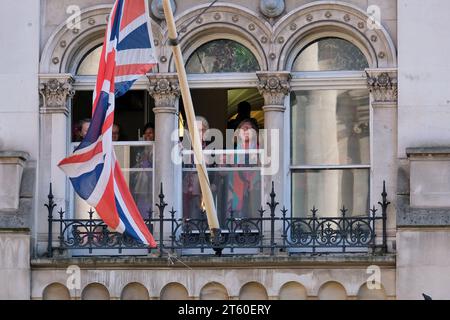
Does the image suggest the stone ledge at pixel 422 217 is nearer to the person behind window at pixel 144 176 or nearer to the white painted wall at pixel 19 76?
the person behind window at pixel 144 176

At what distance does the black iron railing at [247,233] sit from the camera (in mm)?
30953

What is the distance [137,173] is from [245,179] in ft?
5.22

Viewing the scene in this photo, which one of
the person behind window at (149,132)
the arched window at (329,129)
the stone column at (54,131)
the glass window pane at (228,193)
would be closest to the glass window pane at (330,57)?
the arched window at (329,129)

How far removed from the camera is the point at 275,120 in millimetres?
31641

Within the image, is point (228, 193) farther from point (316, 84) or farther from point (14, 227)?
point (14, 227)

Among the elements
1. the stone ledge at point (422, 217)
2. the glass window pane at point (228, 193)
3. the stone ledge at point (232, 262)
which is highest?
the glass window pane at point (228, 193)

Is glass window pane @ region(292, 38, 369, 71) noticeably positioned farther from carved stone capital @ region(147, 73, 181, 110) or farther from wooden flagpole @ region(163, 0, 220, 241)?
wooden flagpole @ region(163, 0, 220, 241)

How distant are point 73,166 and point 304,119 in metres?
4.19

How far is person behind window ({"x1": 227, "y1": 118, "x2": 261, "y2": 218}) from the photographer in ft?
105

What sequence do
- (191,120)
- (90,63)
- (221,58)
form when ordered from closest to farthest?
(191,120), (221,58), (90,63)

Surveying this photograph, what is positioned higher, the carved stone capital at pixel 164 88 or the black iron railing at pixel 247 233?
the carved stone capital at pixel 164 88

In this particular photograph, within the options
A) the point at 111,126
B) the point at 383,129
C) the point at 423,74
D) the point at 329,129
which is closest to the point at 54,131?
the point at 111,126

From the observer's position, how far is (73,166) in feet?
96.1

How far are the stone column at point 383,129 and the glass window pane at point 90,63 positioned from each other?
4040 mm
